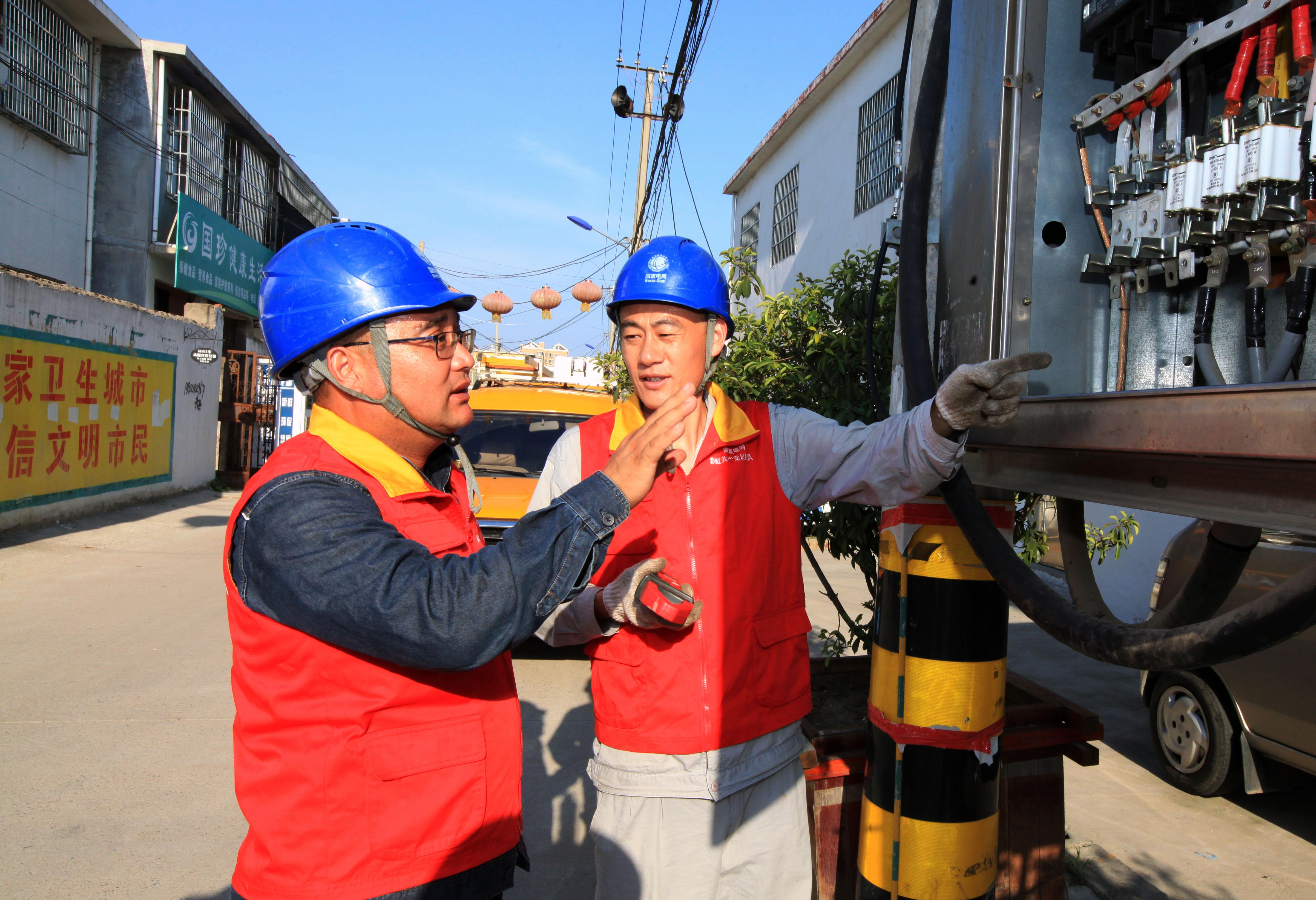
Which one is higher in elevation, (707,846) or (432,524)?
(432,524)

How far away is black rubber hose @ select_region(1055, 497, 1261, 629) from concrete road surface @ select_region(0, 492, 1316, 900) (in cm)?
222

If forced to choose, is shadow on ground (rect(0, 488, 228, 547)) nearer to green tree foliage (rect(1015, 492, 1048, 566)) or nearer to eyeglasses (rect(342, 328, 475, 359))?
eyeglasses (rect(342, 328, 475, 359))

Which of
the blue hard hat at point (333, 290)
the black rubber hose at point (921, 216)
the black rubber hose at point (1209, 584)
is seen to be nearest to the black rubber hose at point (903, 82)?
the black rubber hose at point (921, 216)

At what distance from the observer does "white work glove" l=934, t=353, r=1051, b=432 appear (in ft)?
5.15

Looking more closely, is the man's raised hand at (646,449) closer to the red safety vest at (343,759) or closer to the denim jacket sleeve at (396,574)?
the denim jacket sleeve at (396,574)

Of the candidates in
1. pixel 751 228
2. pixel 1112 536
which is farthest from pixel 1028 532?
pixel 751 228

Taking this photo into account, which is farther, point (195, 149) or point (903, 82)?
point (195, 149)

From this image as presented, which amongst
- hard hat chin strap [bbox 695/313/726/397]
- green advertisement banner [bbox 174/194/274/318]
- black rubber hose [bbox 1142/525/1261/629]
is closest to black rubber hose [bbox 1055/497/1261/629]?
black rubber hose [bbox 1142/525/1261/629]

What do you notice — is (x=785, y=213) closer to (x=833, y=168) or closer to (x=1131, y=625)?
(x=833, y=168)

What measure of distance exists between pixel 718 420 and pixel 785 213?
48.2 ft

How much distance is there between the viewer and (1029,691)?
307 cm

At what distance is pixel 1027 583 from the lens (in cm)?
171

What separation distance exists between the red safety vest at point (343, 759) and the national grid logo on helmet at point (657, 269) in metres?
1.01

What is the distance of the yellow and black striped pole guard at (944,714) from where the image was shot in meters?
2.06
